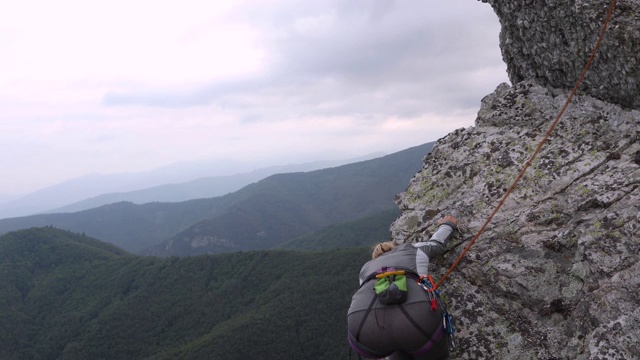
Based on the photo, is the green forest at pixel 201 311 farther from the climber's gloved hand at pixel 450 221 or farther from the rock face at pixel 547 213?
the climber's gloved hand at pixel 450 221

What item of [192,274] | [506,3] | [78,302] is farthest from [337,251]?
[506,3]

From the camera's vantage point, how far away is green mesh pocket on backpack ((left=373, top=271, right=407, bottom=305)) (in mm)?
6375

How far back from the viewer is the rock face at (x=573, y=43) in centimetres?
788

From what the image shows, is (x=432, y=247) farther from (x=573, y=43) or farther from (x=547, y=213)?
(x=573, y=43)

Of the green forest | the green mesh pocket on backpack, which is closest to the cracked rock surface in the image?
the green mesh pocket on backpack

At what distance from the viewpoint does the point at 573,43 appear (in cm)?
887

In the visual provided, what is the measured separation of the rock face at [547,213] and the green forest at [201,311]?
361 feet

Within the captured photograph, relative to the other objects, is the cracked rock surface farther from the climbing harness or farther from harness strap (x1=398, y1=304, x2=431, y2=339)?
harness strap (x1=398, y1=304, x2=431, y2=339)

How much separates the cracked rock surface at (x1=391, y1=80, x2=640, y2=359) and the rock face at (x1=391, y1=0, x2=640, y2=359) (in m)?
0.02

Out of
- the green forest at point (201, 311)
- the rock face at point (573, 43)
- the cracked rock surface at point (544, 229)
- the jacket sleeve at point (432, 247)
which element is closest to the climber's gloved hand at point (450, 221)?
the jacket sleeve at point (432, 247)

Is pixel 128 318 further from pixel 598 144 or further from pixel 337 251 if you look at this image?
pixel 598 144

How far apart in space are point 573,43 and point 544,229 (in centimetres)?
403

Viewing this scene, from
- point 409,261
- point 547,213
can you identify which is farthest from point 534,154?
point 409,261

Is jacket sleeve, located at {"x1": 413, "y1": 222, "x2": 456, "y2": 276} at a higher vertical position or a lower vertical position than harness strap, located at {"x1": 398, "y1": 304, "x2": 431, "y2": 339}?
higher
